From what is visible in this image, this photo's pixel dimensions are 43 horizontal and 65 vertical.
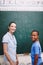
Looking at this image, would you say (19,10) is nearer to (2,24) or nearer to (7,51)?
(2,24)

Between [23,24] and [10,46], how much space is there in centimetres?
35

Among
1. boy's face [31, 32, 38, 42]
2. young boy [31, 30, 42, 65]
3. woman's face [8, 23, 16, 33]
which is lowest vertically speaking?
young boy [31, 30, 42, 65]

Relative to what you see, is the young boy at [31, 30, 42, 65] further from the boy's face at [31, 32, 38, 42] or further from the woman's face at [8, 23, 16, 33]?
the woman's face at [8, 23, 16, 33]

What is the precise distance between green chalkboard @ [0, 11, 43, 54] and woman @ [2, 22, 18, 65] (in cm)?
6

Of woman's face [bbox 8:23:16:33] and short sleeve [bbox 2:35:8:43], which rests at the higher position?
woman's face [bbox 8:23:16:33]

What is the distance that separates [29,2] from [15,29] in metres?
0.41

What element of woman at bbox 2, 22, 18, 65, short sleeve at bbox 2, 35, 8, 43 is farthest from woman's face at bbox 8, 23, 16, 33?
short sleeve at bbox 2, 35, 8, 43

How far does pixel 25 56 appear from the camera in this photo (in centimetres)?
269

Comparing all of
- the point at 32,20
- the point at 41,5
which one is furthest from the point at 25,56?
A: the point at 41,5

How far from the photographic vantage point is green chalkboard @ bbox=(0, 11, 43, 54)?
2645mm

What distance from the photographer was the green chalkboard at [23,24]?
2645mm

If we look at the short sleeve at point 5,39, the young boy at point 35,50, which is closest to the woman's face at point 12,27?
the short sleeve at point 5,39

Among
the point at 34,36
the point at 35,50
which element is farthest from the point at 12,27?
the point at 35,50

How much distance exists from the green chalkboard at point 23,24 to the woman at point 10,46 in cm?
6
